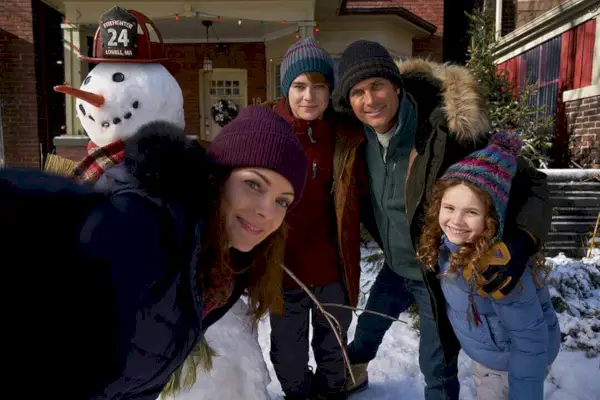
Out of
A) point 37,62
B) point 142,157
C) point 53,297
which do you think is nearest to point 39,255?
point 53,297

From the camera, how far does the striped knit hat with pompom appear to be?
183 cm

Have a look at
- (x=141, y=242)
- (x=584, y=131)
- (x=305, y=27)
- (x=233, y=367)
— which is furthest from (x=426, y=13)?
(x=141, y=242)

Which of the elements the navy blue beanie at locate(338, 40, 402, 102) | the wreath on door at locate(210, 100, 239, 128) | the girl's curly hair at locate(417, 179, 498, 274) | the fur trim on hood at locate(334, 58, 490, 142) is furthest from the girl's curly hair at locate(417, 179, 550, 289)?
the wreath on door at locate(210, 100, 239, 128)

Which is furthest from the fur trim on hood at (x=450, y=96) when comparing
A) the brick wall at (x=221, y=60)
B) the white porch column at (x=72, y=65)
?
the brick wall at (x=221, y=60)

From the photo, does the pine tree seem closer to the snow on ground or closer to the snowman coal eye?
the snow on ground

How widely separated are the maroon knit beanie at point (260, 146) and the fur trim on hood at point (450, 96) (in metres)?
0.84

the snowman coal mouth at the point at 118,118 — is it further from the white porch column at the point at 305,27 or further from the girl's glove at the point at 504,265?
the white porch column at the point at 305,27

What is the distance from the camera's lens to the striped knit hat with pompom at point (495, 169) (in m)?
1.83

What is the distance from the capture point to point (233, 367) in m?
2.19

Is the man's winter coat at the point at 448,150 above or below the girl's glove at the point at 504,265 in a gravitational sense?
above

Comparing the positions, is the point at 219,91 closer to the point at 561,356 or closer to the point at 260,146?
the point at 561,356

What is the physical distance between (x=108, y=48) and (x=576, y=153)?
308 inches

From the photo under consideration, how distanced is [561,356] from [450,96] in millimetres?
2061

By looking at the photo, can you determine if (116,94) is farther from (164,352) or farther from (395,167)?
(164,352)
